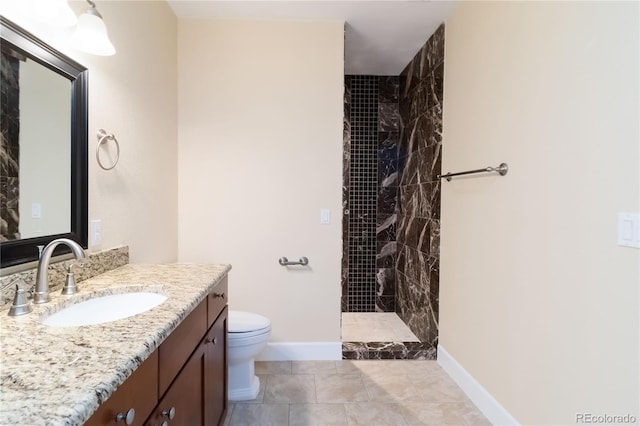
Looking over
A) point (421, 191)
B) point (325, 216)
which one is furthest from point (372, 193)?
point (325, 216)

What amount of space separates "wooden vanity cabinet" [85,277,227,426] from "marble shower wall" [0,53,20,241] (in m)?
0.63

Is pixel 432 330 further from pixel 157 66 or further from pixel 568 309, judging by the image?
pixel 157 66

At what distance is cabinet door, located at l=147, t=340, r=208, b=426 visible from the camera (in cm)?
92

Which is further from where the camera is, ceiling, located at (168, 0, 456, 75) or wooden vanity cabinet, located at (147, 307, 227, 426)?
ceiling, located at (168, 0, 456, 75)

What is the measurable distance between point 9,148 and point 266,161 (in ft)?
4.91

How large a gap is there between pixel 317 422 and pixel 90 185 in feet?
5.33

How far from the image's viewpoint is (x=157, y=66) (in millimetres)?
2039

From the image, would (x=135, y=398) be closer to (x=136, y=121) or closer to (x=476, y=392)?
(x=136, y=121)

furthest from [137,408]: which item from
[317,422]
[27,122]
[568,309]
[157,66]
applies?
[157,66]

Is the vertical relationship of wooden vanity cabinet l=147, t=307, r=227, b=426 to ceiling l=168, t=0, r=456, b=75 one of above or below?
below

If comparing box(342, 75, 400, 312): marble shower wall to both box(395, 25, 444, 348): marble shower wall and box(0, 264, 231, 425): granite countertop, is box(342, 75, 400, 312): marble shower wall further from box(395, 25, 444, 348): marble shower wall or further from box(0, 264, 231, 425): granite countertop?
box(0, 264, 231, 425): granite countertop

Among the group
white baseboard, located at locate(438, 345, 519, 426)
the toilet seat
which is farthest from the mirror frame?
white baseboard, located at locate(438, 345, 519, 426)

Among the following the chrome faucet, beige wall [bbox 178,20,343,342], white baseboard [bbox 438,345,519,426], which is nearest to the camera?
the chrome faucet

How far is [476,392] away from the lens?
6.23 ft
